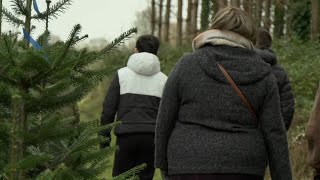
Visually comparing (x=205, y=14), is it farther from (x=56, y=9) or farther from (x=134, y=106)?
(x=56, y=9)

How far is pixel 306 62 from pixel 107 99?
49.3ft

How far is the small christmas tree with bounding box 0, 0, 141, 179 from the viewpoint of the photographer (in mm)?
3398

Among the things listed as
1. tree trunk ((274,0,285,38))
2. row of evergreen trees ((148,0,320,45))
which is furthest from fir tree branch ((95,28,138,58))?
tree trunk ((274,0,285,38))

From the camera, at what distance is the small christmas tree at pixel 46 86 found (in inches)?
134

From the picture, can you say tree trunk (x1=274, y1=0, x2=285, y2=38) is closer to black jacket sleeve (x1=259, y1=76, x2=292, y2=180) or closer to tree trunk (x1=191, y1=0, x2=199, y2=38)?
tree trunk (x1=191, y1=0, x2=199, y2=38)

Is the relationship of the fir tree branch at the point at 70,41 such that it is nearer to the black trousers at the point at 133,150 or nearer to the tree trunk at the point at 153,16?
the black trousers at the point at 133,150

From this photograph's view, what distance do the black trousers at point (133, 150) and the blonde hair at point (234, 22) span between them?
334 centimetres

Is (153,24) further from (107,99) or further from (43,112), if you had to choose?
(43,112)

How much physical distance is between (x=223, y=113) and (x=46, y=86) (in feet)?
4.53

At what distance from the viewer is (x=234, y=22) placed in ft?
16.0

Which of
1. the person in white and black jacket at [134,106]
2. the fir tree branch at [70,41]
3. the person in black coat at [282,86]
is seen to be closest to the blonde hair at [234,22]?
the fir tree branch at [70,41]

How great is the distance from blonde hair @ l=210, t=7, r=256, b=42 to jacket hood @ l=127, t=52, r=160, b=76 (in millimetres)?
3221

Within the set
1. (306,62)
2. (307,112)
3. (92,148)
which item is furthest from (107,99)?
(306,62)

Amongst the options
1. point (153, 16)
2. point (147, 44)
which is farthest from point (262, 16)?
point (147, 44)
